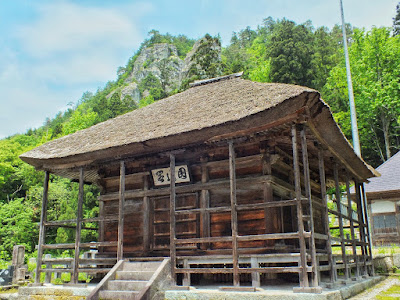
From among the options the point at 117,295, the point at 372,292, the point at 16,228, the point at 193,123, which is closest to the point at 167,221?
the point at 117,295

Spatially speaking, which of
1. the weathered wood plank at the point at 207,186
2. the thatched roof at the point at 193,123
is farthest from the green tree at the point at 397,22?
the weathered wood plank at the point at 207,186

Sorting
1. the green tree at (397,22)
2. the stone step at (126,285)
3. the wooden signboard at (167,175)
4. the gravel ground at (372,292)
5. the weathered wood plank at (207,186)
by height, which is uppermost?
the green tree at (397,22)

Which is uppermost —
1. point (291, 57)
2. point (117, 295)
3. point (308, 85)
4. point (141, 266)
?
point (291, 57)

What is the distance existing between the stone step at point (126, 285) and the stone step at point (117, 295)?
311mm

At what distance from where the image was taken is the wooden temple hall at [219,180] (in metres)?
7.91

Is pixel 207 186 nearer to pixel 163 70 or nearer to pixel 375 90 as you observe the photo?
pixel 375 90

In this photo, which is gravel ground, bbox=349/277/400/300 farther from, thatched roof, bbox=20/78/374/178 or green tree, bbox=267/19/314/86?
green tree, bbox=267/19/314/86

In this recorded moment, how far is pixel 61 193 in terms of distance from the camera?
35.9 m

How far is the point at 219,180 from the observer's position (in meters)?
10.1

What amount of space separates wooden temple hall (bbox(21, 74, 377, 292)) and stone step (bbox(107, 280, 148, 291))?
31.5 inches

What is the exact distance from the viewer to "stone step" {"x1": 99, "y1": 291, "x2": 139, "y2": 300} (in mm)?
8039

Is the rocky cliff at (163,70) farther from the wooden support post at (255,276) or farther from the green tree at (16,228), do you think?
the wooden support post at (255,276)

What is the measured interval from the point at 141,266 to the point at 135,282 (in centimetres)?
88

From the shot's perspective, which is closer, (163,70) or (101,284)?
(101,284)
